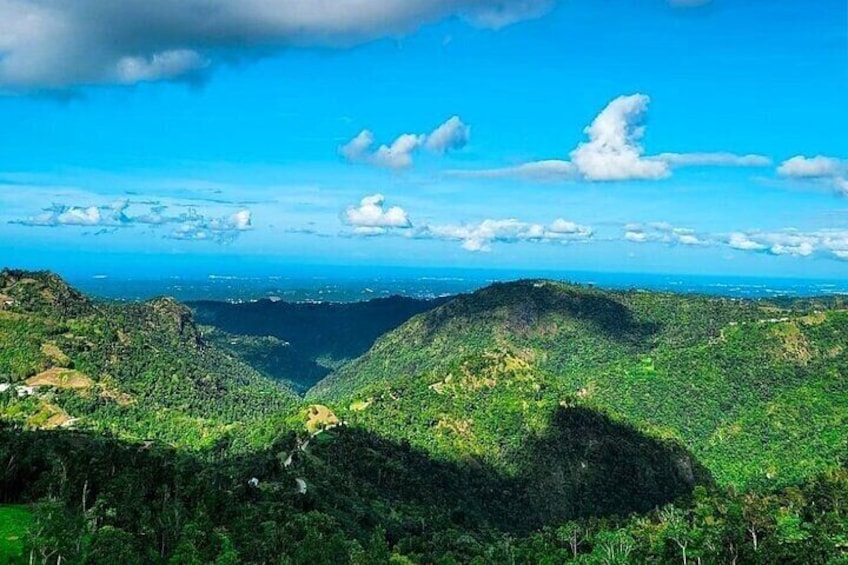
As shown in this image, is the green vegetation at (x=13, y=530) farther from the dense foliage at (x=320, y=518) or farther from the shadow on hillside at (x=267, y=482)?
the shadow on hillside at (x=267, y=482)

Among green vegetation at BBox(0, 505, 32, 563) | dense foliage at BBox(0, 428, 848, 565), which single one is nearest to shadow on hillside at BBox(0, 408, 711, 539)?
dense foliage at BBox(0, 428, 848, 565)

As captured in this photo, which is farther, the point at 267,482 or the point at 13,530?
the point at 267,482

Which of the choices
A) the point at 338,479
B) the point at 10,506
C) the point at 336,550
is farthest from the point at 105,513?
the point at 338,479

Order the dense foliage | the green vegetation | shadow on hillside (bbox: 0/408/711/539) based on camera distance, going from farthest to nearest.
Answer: shadow on hillside (bbox: 0/408/711/539) < the dense foliage < the green vegetation

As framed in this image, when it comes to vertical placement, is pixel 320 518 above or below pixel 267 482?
above

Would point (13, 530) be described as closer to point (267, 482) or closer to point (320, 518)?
point (320, 518)

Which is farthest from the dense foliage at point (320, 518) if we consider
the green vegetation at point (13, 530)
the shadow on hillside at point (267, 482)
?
the green vegetation at point (13, 530)

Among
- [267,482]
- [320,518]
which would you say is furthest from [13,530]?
[267,482]

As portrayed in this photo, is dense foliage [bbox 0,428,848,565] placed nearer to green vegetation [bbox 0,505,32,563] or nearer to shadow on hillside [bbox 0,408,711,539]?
shadow on hillside [bbox 0,408,711,539]

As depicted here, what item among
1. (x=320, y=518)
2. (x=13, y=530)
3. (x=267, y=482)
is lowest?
(x=267, y=482)

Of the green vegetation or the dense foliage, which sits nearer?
the green vegetation

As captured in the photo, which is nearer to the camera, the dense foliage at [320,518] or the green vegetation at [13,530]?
the green vegetation at [13,530]
